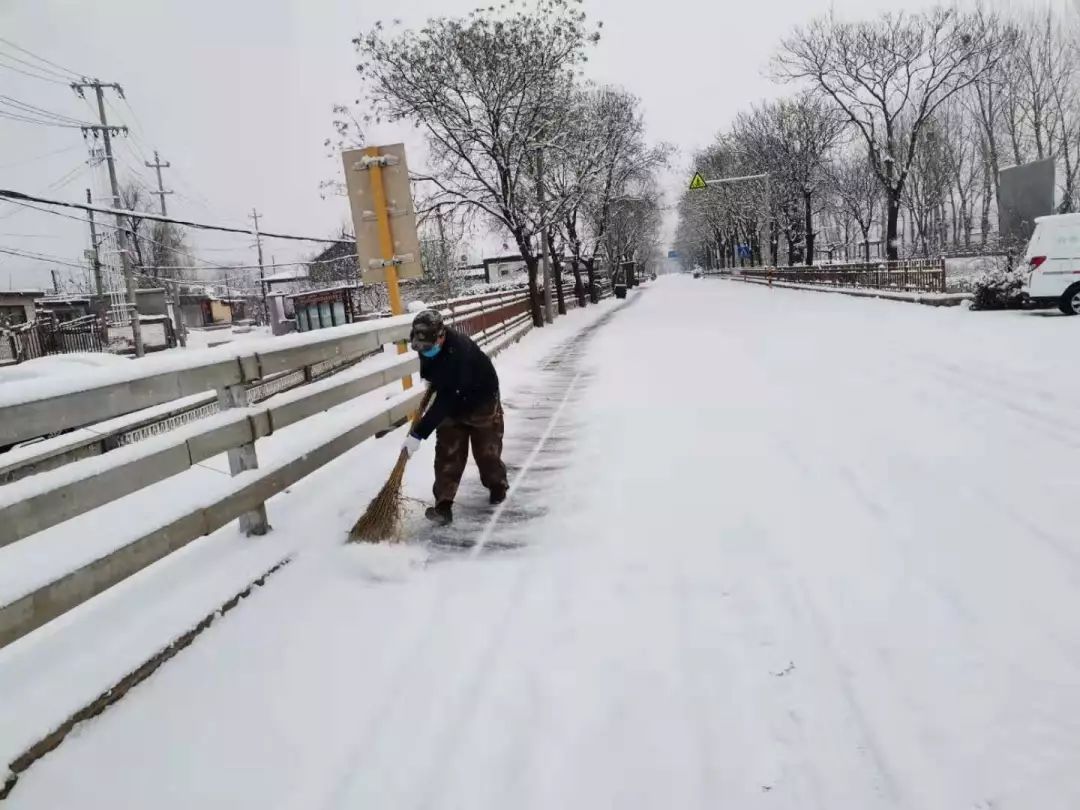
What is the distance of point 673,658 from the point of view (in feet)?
9.57

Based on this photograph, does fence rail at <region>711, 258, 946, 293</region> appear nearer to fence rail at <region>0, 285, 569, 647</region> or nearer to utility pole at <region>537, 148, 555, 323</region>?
utility pole at <region>537, 148, 555, 323</region>

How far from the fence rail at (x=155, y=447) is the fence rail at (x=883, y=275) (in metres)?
19.2

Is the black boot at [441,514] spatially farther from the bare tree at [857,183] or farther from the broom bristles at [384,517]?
the bare tree at [857,183]

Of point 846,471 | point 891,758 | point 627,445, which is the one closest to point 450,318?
point 627,445

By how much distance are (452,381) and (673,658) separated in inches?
94.5

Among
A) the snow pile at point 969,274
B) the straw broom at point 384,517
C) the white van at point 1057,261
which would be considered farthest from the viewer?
the snow pile at point 969,274

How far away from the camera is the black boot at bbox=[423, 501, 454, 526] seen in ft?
15.5

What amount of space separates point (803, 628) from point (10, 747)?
3.01 m

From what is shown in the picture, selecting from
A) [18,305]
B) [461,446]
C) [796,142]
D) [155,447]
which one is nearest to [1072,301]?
[461,446]

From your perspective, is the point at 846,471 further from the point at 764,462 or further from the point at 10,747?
the point at 10,747

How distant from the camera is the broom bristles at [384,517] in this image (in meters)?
4.35

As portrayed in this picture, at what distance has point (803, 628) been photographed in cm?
306

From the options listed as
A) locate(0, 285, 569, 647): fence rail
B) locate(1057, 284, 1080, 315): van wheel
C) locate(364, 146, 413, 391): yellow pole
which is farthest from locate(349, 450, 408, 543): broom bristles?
locate(1057, 284, 1080, 315): van wheel

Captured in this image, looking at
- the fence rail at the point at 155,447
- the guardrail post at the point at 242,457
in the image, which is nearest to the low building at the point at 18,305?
the fence rail at the point at 155,447
